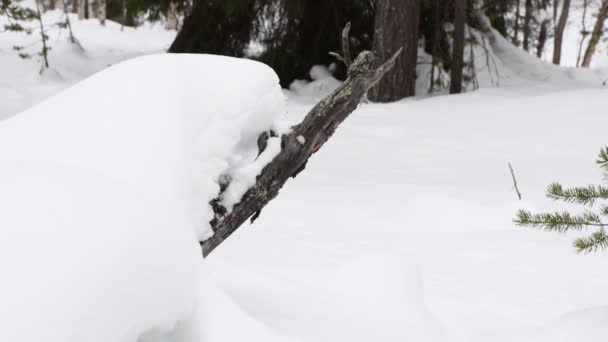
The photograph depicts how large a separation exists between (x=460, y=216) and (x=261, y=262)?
55.1 inches

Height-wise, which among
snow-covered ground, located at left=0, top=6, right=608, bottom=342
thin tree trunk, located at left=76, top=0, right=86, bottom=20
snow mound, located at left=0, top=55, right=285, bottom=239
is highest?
snow mound, located at left=0, top=55, right=285, bottom=239

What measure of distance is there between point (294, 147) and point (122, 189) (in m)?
0.83

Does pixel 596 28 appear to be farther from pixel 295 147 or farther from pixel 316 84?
pixel 295 147

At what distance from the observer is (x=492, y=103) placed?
6.68m

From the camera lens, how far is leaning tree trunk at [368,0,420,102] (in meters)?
7.30

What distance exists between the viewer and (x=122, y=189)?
1.21 metres

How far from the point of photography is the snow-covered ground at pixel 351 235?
111 cm

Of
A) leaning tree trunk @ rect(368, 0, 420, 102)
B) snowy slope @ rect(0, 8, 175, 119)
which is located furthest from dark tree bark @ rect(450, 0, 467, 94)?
snowy slope @ rect(0, 8, 175, 119)

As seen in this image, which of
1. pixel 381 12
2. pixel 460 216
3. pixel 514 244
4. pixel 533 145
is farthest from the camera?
pixel 381 12

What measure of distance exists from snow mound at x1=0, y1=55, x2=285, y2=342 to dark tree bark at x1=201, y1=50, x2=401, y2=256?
7cm

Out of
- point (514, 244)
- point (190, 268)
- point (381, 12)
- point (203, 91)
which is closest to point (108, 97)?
point (203, 91)

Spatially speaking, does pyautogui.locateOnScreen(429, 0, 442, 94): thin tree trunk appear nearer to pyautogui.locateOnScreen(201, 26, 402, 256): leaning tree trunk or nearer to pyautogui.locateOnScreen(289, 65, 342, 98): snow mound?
pyautogui.locateOnScreen(289, 65, 342, 98): snow mound

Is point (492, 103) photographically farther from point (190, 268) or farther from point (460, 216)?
point (190, 268)

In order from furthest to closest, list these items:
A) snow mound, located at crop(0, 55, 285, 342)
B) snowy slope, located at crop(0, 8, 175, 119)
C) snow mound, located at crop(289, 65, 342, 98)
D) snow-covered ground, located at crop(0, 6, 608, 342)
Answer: snow mound, located at crop(289, 65, 342, 98) → snowy slope, located at crop(0, 8, 175, 119) → snow-covered ground, located at crop(0, 6, 608, 342) → snow mound, located at crop(0, 55, 285, 342)
